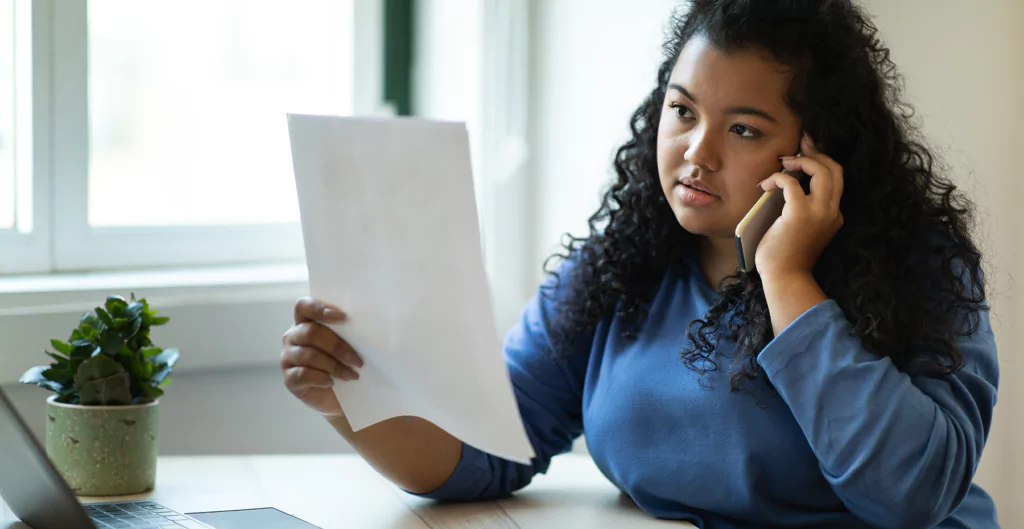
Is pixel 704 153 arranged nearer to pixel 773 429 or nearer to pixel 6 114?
pixel 773 429

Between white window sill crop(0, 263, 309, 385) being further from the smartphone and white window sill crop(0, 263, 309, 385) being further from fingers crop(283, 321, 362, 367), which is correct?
the smartphone

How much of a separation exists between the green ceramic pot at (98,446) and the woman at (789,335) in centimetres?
20

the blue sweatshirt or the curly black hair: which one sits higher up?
the curly black hair

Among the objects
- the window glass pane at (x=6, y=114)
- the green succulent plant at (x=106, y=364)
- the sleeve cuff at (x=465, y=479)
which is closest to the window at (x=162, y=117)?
the window glass pane at (x=6, y=114)

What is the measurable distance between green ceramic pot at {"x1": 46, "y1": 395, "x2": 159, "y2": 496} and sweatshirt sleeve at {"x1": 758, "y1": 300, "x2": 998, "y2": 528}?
68 cm

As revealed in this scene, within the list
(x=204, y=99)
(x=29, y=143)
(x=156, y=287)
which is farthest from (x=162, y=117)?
(x=156, y=287)

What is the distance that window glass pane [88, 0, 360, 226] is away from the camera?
68.2 inches

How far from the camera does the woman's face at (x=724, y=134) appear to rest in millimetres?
1129

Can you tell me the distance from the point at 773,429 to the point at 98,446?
2.39ft

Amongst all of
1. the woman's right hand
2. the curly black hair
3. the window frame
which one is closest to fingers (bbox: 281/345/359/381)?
the woman's right hand

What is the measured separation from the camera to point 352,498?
3.82ft

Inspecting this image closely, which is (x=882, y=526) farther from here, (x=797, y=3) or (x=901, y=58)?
(x=901, y=58)

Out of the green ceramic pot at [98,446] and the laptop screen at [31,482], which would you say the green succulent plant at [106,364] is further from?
the laptop screen at [31,482]

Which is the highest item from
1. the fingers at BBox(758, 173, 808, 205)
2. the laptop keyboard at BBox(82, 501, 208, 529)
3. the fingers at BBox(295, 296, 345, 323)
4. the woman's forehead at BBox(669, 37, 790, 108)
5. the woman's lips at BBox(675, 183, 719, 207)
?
the woman's forehead at BBox(669, 37, 790, 108)
